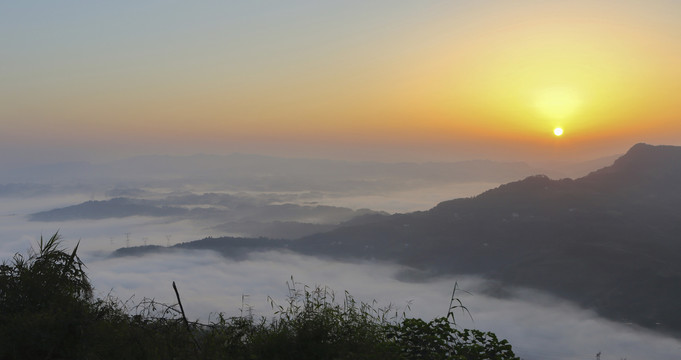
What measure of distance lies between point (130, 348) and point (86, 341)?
3.09ft

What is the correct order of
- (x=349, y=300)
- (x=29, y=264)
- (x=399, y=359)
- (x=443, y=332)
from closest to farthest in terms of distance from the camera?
(x=399, y=359), (x=443, y=332), (x=349, y=300), (x=29, y=264)

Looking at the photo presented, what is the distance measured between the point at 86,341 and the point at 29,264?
321 centimetres

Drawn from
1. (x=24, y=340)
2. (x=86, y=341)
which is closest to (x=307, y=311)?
(x=86, y=341)

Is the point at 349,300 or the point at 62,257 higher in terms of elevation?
the point at 62,257

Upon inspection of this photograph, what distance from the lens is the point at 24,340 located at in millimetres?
8203

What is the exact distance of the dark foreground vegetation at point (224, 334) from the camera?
8.08 m

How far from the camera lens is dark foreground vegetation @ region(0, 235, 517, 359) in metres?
8.08

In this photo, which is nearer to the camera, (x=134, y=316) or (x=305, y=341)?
(x=305, y=341)

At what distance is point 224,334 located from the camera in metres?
8.46

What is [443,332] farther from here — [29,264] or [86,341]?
[29,264]

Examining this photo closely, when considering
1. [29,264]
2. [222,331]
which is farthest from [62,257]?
[222,331]

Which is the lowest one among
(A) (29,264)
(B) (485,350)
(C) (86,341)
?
(B) (485,350)

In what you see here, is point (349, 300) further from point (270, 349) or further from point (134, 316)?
point (134, 316)

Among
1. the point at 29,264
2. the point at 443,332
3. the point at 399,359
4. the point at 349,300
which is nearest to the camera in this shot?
the point at 399,359
